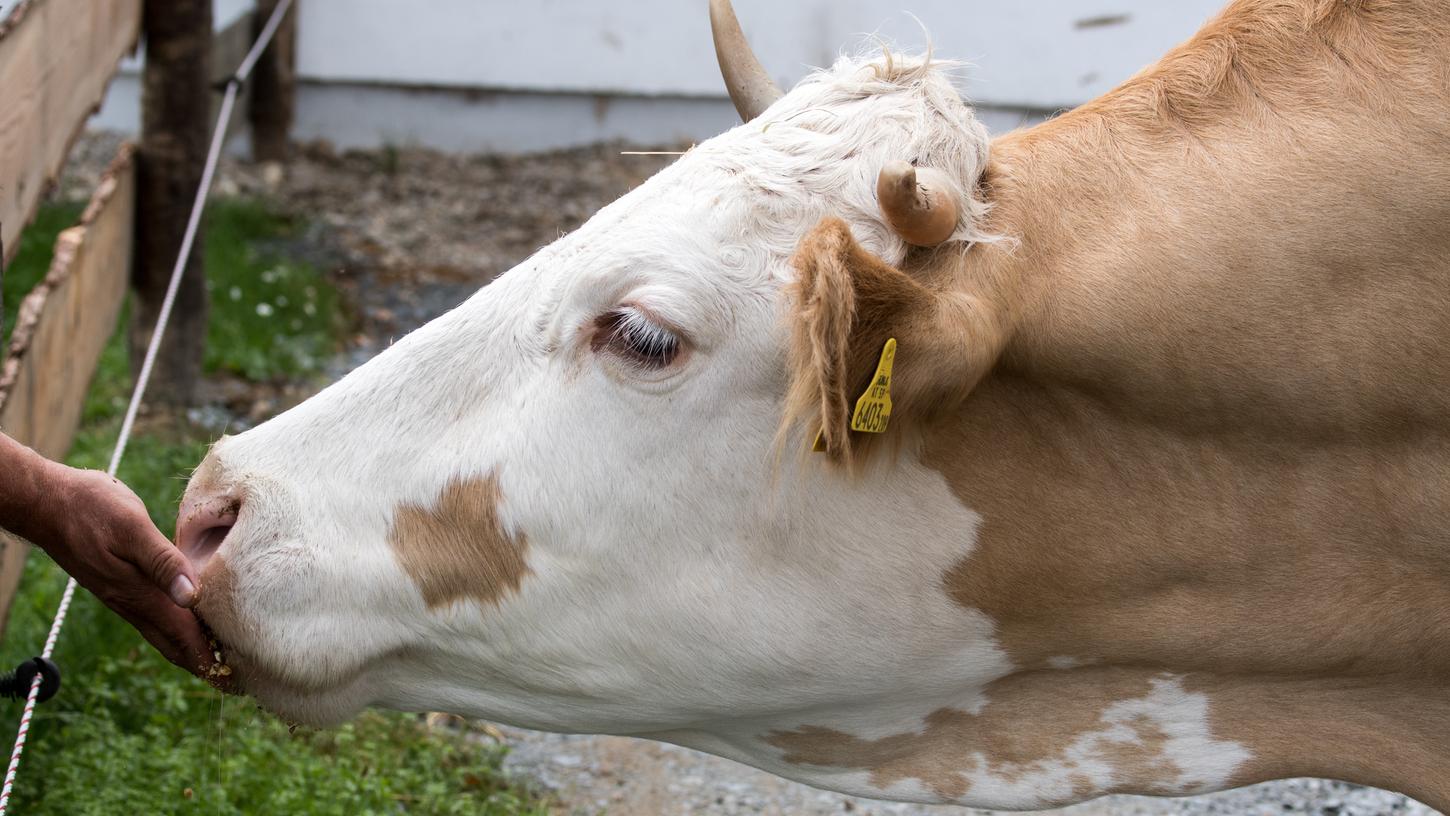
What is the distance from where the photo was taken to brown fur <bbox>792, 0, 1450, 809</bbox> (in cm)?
196

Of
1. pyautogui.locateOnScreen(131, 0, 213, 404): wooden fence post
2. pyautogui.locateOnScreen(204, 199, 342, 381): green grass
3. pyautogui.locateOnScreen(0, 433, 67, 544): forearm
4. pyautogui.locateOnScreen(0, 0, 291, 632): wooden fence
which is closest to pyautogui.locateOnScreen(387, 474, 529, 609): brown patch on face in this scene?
pyautogui.locateOnScreen(0, 433, 67, 544): forearm

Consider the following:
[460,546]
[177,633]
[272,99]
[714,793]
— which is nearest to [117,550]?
[177,633]

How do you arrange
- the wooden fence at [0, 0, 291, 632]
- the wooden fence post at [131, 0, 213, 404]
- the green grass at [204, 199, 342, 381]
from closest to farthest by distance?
the wooden fence at [0, 0, 291, 632], the wooden fence post at [131, 0, 213, 404], the green grass at [204, 199, 342, 381]

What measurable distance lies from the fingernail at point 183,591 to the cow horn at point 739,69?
1.19 m

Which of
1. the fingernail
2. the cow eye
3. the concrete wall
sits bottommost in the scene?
the fingernail

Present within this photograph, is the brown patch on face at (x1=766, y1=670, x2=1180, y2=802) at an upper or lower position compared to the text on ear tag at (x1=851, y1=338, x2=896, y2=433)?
lower

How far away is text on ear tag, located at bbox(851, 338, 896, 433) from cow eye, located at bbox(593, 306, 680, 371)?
28 cm

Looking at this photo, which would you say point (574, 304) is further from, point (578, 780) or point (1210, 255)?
point (578, 780)

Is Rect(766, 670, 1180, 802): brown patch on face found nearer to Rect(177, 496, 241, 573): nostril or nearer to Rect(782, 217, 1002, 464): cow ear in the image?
Rect(782, 217, 1002, 464): cow ear

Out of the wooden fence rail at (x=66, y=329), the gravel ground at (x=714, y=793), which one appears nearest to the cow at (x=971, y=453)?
the wooden fence rail at (x=66, y=329)

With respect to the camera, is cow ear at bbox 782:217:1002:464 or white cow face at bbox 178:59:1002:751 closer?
cow ear at bbox 782:217:1002:464

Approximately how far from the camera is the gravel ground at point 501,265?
3670mm

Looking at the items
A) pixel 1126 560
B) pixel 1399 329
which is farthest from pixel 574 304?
pixel 1399 329

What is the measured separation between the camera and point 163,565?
2.03m
